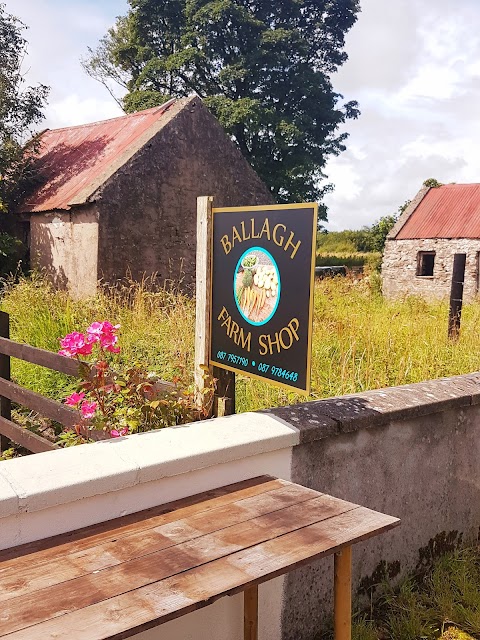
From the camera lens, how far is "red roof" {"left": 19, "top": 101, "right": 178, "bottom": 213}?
44.0 feet

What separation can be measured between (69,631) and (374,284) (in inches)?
851

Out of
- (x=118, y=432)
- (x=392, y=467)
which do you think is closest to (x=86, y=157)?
(x=118, y=432)

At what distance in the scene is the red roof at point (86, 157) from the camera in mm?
13398

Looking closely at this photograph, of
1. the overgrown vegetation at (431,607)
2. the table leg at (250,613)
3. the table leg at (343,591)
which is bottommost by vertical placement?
the overgrown vegetation at (431,607)

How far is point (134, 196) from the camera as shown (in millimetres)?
13359

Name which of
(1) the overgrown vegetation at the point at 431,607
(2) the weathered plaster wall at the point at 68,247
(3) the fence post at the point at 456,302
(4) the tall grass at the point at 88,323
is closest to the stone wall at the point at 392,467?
(1) the overgrown vegetation at the point at 431,607

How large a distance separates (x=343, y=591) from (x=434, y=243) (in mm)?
20172

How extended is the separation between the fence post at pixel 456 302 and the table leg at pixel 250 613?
4844 millimetres

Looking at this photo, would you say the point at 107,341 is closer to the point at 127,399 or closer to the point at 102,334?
the point at 102,334

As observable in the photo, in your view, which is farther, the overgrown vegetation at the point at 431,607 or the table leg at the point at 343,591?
the overgrown vegetation at the point at 431,607

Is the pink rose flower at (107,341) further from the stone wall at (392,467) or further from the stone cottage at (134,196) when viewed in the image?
the stone cottage at (134,196)

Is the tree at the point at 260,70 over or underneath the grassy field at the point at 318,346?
over

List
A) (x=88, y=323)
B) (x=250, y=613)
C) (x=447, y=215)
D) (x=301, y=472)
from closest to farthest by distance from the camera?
(x=250, y=613) → (x=301, y=472) → (x=88, y=323) → (x=447, y=215)

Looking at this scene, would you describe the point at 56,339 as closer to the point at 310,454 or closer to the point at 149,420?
the point at 149,420
